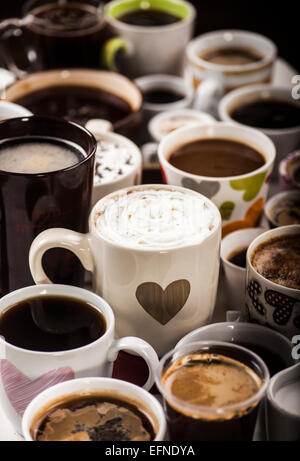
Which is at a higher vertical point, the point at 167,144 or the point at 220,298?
the point at 167,144

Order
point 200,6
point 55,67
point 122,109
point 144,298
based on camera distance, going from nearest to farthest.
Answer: point 144,298
point 122,109
point 55,67
point 200,6

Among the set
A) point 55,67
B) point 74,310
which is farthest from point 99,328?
point 55,67

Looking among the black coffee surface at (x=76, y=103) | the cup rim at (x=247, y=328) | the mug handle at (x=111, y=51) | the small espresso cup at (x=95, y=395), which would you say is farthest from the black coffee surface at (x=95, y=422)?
the mug handle at (x=111, y=51)

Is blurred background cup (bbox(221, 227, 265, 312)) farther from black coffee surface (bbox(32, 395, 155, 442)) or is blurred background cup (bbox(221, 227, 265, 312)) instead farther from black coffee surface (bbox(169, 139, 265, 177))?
black coffee surface (bbox(32, 395, 155, 442))

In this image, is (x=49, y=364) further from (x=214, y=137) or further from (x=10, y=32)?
(x=10, y=32)

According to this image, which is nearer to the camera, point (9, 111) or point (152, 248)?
point (152, 248)

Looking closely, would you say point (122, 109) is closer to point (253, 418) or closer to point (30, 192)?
point (30, 192)

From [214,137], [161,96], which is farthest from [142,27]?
[214,137]
